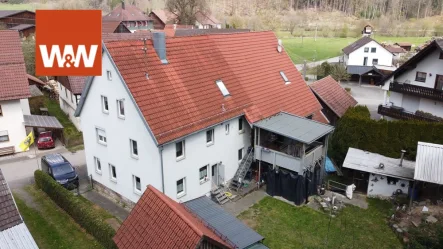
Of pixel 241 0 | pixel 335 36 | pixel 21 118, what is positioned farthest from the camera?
pixel 241 0

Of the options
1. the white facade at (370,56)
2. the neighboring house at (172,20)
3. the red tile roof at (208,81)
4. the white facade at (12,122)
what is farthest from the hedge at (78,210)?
the neighboring house at (172,20)

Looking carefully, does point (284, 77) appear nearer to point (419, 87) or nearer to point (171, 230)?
point (419, 87)

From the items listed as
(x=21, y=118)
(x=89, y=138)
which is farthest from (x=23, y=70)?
(x=89, y=138)

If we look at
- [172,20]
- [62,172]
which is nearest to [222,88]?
[62,172]

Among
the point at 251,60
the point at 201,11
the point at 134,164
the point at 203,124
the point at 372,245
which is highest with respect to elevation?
the point at 201,11

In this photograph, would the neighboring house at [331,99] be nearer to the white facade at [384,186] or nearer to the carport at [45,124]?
the white facade at [384,186]

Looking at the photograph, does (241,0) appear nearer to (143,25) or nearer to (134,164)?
(143,25)

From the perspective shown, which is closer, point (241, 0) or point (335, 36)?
point (335, 36)

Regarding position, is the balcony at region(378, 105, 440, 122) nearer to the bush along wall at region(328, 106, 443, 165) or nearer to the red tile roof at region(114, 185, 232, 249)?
the bush along wall at region(328, 106, 443, 165)
